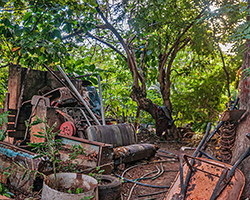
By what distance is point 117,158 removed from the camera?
476 centimetres

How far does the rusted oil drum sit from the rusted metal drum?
0.22 m

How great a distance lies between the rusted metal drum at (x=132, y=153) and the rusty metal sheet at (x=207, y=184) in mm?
2459

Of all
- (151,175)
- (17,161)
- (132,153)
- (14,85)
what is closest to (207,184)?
(17,161)

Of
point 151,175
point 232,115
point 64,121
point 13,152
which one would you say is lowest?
point 151,175

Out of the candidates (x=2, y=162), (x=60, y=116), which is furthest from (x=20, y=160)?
(x=60, y=116)

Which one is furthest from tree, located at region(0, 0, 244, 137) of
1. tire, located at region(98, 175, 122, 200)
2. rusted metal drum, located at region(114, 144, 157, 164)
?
tire, located at region(98, 175, 122, 200)

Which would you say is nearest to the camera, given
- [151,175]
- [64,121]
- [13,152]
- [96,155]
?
[13,152]

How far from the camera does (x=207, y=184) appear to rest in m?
2.23

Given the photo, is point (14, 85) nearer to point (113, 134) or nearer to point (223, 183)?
point (113, 134)

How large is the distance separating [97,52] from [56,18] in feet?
15.7

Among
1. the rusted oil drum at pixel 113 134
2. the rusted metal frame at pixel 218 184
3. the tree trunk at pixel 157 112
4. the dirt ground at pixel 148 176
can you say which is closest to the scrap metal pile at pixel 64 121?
the rusted oil drum at pixel 113 134

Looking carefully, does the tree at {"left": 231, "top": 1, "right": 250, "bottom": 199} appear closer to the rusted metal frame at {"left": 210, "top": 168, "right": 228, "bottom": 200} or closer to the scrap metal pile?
the rusted metal frame at {"left": 210, "top": 168, "right": 228, "bottom": 200}

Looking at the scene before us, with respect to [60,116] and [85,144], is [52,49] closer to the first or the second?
[60,116]

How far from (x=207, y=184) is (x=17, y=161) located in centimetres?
248
